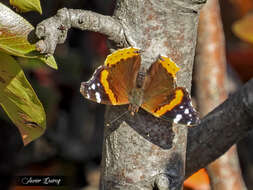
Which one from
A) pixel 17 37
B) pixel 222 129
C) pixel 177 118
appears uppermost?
pixel 17 37

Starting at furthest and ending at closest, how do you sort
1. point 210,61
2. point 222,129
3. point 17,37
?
point 210,61 < point 222,129 < point 17,37

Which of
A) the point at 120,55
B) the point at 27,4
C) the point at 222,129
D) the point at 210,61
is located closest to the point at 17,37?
the point at 27,4

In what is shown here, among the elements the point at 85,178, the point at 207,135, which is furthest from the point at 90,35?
the point at 207,135

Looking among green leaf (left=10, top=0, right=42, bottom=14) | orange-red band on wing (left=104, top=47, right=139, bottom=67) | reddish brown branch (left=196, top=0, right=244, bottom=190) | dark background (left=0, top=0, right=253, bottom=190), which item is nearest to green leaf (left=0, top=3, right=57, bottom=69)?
green leaf (left=10, top=0, right=42, bottom=14)

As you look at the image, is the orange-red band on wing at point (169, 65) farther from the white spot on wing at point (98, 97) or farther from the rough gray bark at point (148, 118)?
the white spot on wing at point (98, 97)

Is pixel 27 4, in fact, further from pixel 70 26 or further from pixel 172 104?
pixel 172 104

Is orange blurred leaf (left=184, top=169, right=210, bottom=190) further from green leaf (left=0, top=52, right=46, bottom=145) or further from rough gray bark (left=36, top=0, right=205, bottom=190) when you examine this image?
green leaf (left=0, top=52, right=46, bottom=145)
